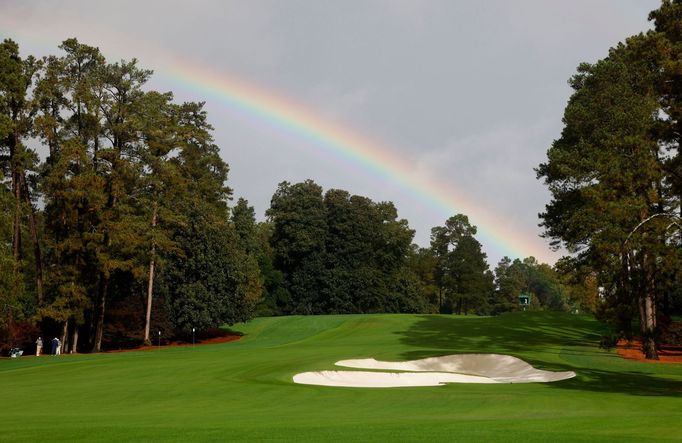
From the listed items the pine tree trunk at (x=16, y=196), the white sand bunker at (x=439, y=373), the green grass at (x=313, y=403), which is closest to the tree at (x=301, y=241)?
the pine tree trunk at (x=16, y=196)

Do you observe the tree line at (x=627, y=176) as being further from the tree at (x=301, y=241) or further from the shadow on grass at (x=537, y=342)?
the tree at (x=301, y=241)

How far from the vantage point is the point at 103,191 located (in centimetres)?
5091

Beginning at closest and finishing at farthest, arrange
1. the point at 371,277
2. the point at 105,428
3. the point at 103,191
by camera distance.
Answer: the point at 105,428 → the point at 103,191 → the point at 371,277

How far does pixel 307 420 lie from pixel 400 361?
21.4 meters

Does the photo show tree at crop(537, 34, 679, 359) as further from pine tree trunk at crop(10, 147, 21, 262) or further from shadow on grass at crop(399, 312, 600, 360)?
pine tree trunk at crop(10, 147, 21, 262)

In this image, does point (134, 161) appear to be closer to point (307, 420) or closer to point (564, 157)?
point (564, 157)

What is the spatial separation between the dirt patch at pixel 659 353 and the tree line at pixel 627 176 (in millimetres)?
901

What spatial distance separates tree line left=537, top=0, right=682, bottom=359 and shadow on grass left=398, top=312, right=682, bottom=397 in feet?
7.11

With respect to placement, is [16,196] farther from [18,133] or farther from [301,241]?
[301,241]

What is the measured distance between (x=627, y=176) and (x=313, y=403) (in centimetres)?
1528

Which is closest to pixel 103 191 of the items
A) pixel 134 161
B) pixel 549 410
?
pixel 134 161

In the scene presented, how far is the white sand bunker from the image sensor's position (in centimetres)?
2859

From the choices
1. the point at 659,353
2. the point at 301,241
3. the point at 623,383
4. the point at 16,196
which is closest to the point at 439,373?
the point at 623,383

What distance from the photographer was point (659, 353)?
39719 millimetres
